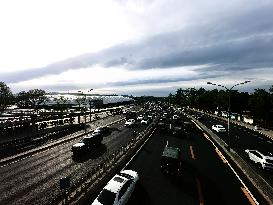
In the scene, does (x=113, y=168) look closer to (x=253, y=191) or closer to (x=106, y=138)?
(x=253, y=191)

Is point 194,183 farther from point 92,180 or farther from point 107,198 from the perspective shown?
point 107,198

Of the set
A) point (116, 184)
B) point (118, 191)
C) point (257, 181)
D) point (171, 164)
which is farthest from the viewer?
point (171, 164)

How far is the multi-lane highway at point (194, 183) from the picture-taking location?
824 inches

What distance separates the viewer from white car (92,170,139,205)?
16844 mm

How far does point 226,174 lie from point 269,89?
5858 cm

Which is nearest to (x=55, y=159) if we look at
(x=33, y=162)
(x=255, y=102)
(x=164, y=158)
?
(x=33, y=162)

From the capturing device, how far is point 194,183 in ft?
81.5

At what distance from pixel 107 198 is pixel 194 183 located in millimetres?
10643

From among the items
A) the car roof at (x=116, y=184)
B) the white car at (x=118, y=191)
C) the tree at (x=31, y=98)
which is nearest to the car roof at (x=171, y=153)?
the white car at (x=118, y=191)

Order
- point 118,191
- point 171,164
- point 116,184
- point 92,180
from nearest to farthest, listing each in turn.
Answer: point 118,191 < point 116,184 < point 92,180 < point 171,164

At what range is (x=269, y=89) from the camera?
77.6m

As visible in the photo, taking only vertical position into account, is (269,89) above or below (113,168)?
above

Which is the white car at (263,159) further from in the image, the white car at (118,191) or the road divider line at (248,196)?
the white car at (118,191)

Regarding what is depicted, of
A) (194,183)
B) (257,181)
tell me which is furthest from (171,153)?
(257,181)
